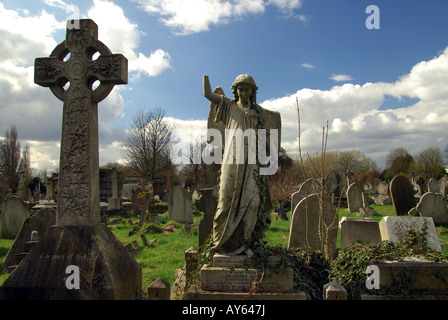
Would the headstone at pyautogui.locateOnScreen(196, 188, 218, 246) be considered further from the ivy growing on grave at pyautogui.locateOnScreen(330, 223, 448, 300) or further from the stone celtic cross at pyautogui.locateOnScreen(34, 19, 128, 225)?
the stone celtic cross at pyautogui.locateOnScreen(34, 19, 128, 225)

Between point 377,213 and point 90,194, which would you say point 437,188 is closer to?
point 377,213

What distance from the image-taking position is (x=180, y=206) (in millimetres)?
14234

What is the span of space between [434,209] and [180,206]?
1006 cm

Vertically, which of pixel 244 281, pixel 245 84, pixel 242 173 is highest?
pixel 245 84

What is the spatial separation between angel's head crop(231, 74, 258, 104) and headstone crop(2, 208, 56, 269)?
18.4 ft

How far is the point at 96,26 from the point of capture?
15.4 ft

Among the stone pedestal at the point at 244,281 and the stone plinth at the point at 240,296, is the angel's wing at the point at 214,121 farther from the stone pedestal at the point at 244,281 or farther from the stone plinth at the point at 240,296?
the stone plinth at the point at 240,296

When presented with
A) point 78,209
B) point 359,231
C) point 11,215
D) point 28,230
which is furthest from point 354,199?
point 11,215

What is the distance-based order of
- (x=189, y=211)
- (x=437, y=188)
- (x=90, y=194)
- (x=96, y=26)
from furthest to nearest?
(x=437, y=188)
(x=189, y=211)
(x=96, y=26)
(x=90, y=194)

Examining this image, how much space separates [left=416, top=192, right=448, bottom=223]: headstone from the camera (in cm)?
1220

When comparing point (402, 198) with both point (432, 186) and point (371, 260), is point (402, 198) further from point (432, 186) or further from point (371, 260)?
point (432, 186)
